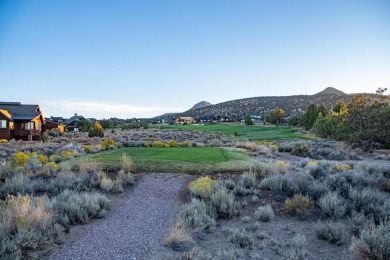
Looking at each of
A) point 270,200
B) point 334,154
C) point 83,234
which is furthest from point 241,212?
point 334,154

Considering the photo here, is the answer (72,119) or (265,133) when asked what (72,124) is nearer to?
(72,119)

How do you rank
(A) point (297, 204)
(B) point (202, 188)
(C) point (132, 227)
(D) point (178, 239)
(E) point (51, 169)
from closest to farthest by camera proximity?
(D) point (178, 239) < (C) point (132, 227) < (A) point (297, 204) < (B) point (202, 188) < (E) point (51, 169)

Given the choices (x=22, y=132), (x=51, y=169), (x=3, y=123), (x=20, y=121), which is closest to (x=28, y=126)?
(x=20, y=121)

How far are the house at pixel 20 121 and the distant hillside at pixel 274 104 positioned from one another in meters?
87.4

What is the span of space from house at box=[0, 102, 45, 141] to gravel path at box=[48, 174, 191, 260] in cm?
3836

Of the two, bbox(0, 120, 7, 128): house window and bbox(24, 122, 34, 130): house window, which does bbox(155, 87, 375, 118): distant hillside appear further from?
bbox(0, 120, 7, 128): house window

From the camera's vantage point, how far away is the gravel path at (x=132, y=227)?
610 cm

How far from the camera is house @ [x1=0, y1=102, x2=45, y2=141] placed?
4078 centimetres

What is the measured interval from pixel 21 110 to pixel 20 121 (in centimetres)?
329

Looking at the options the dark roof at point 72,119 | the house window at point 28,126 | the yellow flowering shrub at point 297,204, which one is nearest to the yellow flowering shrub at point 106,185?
the yellow flowering shrub at point 297,204

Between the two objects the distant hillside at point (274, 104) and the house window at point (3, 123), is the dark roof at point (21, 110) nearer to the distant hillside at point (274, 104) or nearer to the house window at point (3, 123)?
the house window at point (3, 123)

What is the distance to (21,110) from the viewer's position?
45.7 metres

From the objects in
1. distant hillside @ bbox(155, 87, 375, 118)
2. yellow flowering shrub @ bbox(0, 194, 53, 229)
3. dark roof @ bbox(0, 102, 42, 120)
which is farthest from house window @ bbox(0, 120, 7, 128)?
distant hillside @ bbox(155, 87, 375, 118)

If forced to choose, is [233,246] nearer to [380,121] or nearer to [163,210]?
[163,210]
